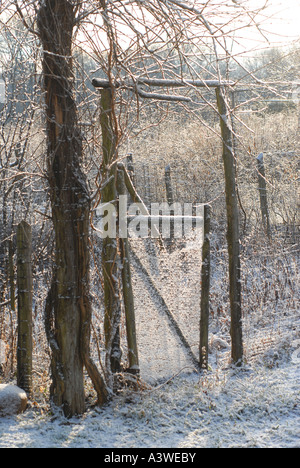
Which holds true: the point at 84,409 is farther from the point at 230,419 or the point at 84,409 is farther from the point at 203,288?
the point at 203,288

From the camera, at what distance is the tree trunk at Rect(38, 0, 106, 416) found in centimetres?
308

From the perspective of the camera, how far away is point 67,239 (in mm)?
3133

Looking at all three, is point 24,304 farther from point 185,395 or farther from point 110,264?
point 185,395

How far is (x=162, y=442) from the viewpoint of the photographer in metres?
2.94

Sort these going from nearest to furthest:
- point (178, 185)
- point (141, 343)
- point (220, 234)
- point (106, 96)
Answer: point (106, 96) < point (141, 343) < point (220, 234) < point (178, 185)

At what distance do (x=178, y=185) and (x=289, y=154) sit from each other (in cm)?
318

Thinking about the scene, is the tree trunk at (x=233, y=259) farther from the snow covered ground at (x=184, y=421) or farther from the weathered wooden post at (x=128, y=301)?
the weathered wooden post at (x=128, y=301)

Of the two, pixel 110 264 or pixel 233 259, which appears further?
pixel 233 259

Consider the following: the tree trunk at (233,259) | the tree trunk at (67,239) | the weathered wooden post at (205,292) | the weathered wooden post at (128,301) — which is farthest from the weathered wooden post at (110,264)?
the tree trunk at (233,259)


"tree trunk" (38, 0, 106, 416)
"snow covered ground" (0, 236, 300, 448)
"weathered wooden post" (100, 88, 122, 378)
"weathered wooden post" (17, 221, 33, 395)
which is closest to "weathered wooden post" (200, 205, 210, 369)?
"snow covered ground" (0, 236, 300, 448)

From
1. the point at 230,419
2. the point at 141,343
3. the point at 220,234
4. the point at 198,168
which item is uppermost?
the point at 198,168

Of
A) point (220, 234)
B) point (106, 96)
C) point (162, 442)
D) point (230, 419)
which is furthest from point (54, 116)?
point (220, 234)

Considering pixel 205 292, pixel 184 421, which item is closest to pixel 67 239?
pixel 184 421

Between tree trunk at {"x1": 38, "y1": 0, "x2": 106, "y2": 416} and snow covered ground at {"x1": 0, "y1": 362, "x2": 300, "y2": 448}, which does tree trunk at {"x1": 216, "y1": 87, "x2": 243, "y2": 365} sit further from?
tree trunk at {"x1": 38, "y1": 0, "x2": 106, "y2": 416}
